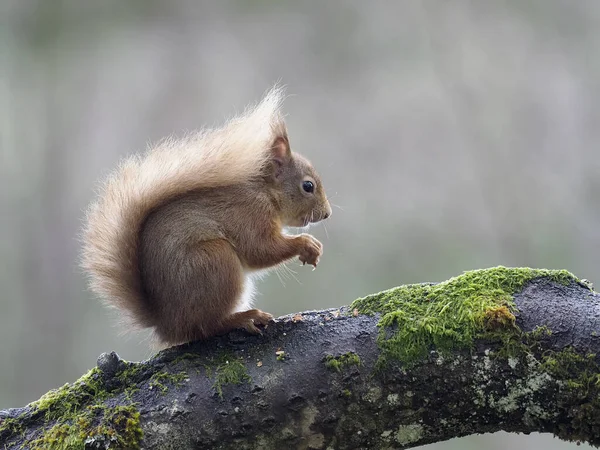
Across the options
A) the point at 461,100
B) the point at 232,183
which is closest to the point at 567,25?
the point at 461,100

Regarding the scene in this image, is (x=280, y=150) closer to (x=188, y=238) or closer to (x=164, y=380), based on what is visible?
(x=188, y=238)

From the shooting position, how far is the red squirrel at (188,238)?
7.66 ft

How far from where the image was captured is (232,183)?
8.38ft

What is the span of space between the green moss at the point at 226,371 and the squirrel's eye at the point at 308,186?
97 cm

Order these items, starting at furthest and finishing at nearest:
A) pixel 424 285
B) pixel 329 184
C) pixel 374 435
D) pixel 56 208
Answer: pixel 56 208 < pixel 329 184 < pixel 424 285 < pixel 374 435

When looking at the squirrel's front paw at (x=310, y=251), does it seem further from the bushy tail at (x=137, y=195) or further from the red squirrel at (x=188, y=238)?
the bushy tail at (x=137, y=195)

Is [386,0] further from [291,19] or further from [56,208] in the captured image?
[56,208]

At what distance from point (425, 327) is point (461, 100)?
4.89 metres

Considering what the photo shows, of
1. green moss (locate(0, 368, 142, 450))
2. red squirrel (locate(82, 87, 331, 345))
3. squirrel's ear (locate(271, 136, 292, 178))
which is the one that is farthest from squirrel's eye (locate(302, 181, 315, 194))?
green moss (locate(0, 368, 142, 450))

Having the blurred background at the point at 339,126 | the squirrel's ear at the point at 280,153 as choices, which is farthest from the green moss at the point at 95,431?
the blurred background at the point at 339,126

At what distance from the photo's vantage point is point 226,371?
2094mm

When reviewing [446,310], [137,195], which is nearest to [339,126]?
[137,195]

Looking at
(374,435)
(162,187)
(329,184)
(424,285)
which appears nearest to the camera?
(374,435)

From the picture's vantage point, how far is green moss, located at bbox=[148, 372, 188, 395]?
2.08 m
